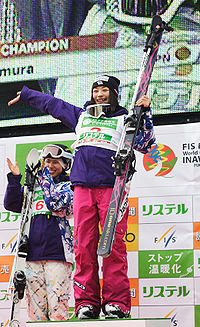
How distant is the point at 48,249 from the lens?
4.11 m

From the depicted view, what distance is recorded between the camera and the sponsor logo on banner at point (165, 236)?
15.5ft

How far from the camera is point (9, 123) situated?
5445 millimetres

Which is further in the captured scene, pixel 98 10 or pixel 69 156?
pixel 98 10

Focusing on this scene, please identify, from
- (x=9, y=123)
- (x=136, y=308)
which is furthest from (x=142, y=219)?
(x=9, y=123)

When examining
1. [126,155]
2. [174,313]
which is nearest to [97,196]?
[126,155]

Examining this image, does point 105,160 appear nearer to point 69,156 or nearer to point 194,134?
point 69,156

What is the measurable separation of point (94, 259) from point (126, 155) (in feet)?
1.99

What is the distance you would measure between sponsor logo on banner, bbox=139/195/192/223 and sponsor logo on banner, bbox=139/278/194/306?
1.46 ft

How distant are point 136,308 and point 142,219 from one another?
66 cm

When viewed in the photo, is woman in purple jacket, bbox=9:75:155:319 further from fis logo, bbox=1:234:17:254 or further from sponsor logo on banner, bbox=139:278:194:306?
fis logo, bbox=1:234:17:254

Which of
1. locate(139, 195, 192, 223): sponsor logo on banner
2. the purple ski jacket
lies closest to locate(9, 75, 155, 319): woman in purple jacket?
the purple ski jacket

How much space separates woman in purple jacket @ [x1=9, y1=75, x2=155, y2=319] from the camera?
11.4 feet

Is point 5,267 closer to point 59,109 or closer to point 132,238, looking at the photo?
point 132,238

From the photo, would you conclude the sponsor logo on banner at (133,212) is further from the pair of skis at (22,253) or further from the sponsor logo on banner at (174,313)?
the pair of skis at (22,253)
